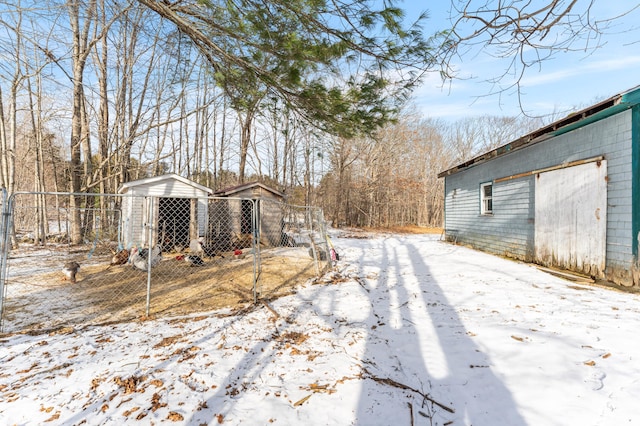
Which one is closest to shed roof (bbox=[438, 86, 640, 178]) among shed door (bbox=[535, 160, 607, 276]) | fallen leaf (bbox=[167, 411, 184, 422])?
shed door (bbox=[535, 160, 607, 276])

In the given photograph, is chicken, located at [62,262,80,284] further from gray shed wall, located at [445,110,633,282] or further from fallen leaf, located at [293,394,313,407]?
gray shed wall, located at [445,110,633,282]

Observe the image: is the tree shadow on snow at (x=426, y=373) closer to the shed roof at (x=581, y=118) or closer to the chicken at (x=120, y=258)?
the shed roof at (x=581, y=118)

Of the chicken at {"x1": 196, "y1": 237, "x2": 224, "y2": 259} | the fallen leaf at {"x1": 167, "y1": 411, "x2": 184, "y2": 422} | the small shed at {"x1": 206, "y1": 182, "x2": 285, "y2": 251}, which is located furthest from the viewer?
the small shed at {"x1": 206, "y1": 182, "x2": 285, "y2": 251}

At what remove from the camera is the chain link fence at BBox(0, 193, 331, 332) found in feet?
13.7

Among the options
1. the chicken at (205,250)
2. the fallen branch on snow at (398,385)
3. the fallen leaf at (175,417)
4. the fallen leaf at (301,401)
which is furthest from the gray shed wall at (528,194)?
the chicken at (205,250)

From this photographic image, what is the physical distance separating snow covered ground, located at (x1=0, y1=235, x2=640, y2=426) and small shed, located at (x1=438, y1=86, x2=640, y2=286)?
1.23 metres

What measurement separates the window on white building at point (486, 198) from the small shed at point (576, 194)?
0.25 metres

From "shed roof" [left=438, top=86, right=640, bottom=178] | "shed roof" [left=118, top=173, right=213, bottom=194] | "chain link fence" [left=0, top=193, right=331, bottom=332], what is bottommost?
"chain link fence" [left=0, top=193, right=331, bottom=332]

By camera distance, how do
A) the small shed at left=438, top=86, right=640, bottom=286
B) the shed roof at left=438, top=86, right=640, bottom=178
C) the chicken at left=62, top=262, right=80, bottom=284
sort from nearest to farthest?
the shed roof at left=438, top=86, right=640, bottom=178 → the small shed at left=438, top=86, right=640, bottom=286 → the chicken at left=62, top=262, right=80, bottom=284

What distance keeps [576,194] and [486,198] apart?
3.64 meters

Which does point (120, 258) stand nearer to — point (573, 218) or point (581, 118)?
point (573, 218)

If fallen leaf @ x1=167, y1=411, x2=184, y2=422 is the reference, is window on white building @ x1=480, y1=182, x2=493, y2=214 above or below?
above

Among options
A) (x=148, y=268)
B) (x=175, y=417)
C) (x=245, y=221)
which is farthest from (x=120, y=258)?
(x=175, y=417)

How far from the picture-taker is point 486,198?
368 inches
